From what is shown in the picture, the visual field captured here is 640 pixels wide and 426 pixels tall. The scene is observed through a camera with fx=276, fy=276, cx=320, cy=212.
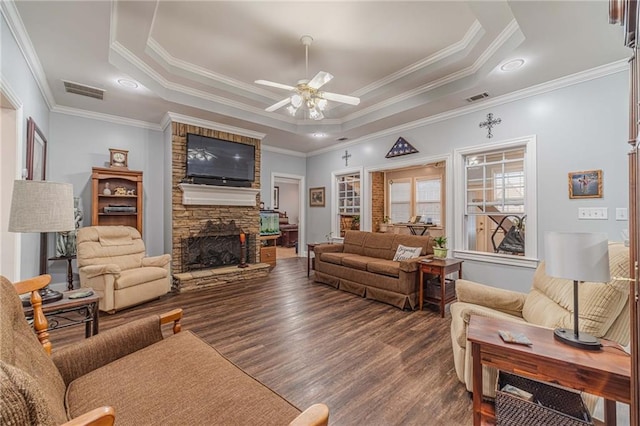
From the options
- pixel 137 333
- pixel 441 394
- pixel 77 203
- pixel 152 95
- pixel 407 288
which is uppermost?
pixel 152 95

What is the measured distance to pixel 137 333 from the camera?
1604 mm

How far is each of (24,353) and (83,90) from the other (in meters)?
4.08

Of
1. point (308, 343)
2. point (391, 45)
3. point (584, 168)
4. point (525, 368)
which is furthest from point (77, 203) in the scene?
point (584, 168)

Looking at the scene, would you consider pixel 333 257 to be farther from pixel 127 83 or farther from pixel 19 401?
pixel 19 401

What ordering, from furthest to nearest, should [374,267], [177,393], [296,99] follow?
1. [374,267]
2. [296,99]
3. [177,393]

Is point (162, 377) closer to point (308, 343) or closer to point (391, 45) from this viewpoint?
point (308, 343)

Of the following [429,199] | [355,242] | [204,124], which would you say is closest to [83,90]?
[204,124]

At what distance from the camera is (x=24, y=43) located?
2564 millimetres

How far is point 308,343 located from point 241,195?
3527 millimetres

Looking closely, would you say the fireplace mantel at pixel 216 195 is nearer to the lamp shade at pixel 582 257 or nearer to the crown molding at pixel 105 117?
the crown molding at pixel 105 117

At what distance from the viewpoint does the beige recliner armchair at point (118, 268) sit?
11.0ft

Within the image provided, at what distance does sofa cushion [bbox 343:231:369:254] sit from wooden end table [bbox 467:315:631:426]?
3.24 metres

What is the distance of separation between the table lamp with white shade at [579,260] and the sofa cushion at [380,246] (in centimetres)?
293

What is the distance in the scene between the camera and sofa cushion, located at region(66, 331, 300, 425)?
1078mm
